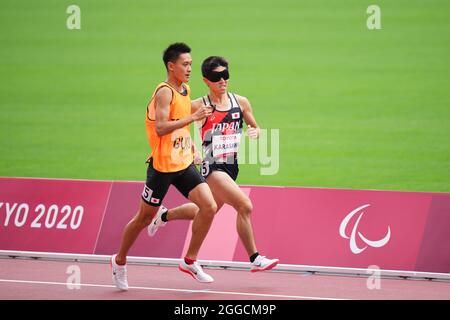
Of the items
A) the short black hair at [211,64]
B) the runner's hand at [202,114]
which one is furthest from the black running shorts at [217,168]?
the runner's hand at [202,114]

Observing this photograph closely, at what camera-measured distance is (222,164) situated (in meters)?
11.3

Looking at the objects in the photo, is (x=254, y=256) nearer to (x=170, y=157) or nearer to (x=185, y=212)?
(x=185, y=212)

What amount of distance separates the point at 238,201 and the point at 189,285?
1.12 metres

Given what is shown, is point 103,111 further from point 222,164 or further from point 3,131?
point 222,164

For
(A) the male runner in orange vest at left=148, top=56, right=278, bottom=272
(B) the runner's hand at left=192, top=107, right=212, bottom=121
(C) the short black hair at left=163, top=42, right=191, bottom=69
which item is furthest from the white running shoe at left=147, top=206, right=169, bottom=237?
(C) the short black hair at left=163, top=42, right=191, bottom=69

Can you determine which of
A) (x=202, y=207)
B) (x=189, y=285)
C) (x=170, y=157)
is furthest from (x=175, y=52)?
(x=189, y=285)

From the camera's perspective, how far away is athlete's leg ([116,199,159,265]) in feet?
34.6

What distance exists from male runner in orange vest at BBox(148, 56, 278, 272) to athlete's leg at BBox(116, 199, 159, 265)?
954 millimetres

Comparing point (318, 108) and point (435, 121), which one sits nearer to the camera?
point (435, 121)

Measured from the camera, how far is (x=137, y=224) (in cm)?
1062

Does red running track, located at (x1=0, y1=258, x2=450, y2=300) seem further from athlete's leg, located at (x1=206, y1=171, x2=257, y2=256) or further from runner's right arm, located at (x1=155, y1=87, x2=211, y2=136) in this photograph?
runner's right arm, located at (x1=155, y1=87, x2=211, y2=136)

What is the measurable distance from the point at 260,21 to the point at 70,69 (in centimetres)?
521

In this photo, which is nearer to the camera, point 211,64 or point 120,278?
point 120,278
